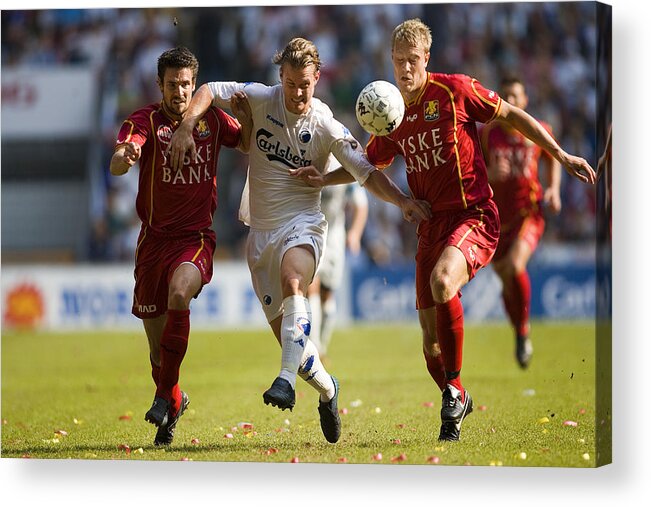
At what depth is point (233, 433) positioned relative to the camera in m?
7.70

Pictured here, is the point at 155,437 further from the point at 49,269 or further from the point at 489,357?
the point at 49,269

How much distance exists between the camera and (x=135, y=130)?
6867 millimetres

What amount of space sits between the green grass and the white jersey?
1.47 meters

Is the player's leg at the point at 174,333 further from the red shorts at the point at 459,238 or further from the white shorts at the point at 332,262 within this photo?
the white shorts at the point at 332,262

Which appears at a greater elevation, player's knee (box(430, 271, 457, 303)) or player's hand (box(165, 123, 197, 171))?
player's hand (box(165, 123, 197, 171))

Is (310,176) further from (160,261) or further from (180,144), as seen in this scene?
(160,261)

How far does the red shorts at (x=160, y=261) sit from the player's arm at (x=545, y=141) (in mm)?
1930

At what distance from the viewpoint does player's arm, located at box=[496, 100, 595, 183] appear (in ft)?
21.8

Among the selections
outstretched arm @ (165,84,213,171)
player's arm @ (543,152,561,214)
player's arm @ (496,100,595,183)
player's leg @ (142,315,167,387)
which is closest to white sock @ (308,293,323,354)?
player's arm @ (543,152,561,214)

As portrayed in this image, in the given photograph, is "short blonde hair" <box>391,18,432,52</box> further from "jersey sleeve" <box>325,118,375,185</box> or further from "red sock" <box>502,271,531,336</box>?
"red sock" <box>502,271,531,336</box>

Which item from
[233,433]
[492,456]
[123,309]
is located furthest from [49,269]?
[492,456]

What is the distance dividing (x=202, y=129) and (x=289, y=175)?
0.59m

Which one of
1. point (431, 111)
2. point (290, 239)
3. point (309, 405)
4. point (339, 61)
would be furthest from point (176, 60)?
point (339, 61)

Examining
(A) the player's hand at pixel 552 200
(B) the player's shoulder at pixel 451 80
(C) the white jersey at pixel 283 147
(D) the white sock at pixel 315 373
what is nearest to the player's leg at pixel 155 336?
(C) the white jersey at pixel 283 147
